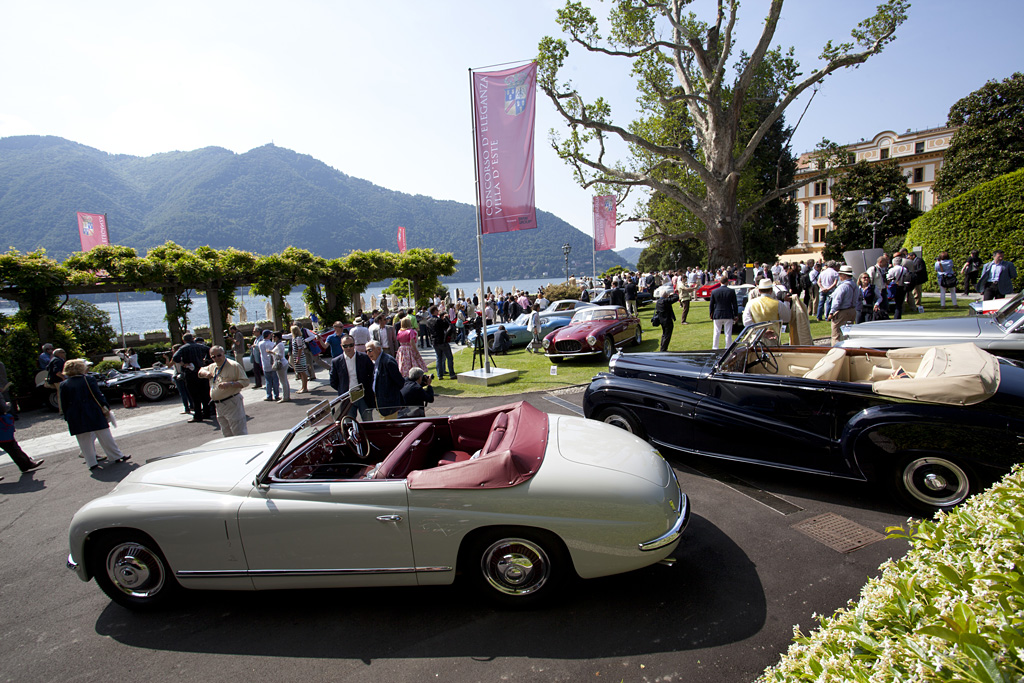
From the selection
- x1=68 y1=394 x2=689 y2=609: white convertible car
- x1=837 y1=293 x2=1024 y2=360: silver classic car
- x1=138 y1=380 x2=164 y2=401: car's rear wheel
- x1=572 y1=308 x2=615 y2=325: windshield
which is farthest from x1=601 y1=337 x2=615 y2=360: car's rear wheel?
x1=138 y1=380 x2=164 y2=401: car's rear wheel

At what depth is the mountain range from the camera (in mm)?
135125

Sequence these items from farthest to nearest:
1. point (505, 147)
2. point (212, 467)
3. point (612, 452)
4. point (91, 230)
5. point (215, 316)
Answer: point (91, 230) → point (215, 316) → point (505, 147) → point (212, 467) → point (612, 452)

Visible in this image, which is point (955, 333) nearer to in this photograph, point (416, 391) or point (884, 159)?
point (416, 391)

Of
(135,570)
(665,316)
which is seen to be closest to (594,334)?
(665,316)

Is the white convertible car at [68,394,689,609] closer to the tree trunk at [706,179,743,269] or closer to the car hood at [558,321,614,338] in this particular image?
the car hood at [558,321,614,338]

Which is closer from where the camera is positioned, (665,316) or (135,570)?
(135,570)

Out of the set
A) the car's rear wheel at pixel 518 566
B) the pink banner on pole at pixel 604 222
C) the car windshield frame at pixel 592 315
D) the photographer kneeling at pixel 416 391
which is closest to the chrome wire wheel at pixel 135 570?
the car's rear wheel at pixel 518 566

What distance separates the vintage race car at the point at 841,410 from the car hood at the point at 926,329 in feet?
8.68

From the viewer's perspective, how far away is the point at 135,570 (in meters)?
3.63

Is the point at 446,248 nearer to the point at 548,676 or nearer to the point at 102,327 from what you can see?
the point at 102,327

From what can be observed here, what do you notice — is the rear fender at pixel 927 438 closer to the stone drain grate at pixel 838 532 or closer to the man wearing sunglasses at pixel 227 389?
the stone drain grate at pixel 838 532

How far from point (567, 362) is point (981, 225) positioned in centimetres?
1693

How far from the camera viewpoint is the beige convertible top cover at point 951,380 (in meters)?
3.98

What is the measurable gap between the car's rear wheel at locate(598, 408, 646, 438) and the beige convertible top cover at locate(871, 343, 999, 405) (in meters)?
2.25
